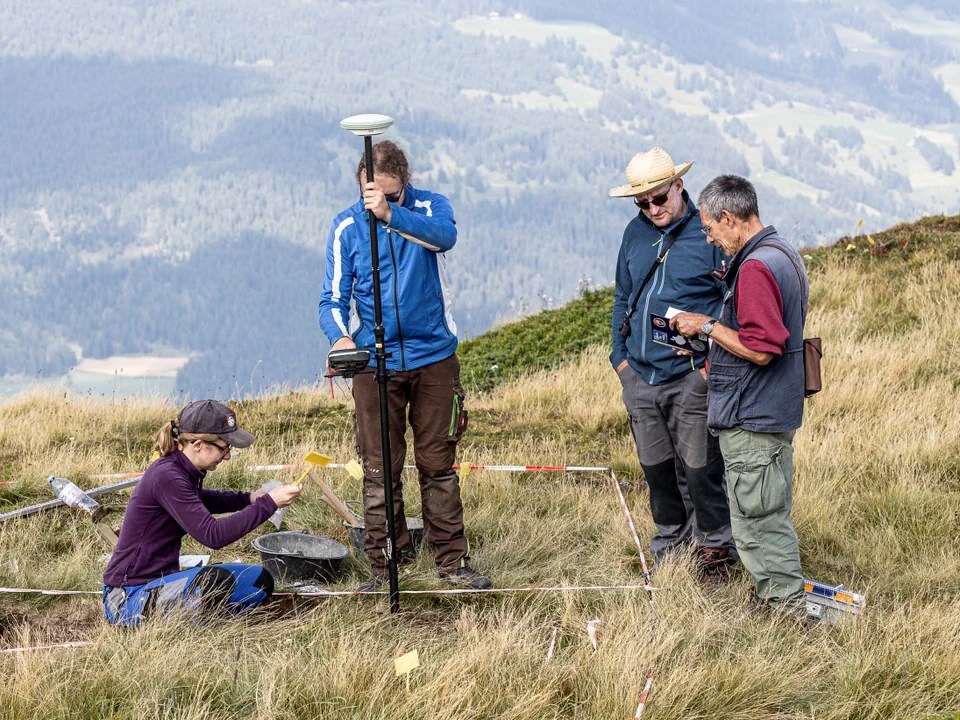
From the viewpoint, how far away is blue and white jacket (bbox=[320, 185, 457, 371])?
5371mm

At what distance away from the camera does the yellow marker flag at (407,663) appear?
4289mm

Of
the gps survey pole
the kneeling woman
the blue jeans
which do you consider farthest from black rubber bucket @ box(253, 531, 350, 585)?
the kneeling woman

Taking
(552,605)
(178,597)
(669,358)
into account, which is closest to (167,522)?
(178,597)

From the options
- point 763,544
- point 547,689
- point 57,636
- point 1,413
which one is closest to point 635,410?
point 763,544

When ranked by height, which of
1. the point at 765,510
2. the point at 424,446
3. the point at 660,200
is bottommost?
the point at 765,510

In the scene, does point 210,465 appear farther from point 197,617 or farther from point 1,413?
point 1,413

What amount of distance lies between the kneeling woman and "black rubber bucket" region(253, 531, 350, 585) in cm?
81

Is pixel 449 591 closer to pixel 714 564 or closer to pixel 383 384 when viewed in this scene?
pixel 383 384

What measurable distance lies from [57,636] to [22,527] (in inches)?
65.6

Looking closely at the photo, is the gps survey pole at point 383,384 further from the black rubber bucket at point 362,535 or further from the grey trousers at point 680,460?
the grey trousers at point 680,460

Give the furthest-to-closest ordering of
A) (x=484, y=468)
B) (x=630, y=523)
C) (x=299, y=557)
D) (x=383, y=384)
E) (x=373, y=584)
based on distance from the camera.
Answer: (x=484, y=468), (x=630, y=523), (x=299, y=557), (x=373, y=584), (x=383, y=384)

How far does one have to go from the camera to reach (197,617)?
4770 mm

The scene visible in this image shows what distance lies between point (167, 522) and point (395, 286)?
4.86ft

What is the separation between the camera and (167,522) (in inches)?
194
